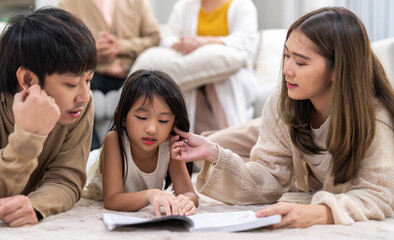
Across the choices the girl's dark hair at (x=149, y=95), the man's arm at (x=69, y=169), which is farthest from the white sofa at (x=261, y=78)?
the man's arm at (x=69, y=169)

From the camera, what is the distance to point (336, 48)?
1.38 m

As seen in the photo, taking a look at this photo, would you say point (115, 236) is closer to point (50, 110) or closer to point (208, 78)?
point (50, 110)

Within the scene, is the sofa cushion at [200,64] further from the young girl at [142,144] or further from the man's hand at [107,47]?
the young girl at [142,144]

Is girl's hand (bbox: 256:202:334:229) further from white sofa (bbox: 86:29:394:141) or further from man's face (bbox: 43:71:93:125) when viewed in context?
white sofa (bbox: 86:29:394:141)

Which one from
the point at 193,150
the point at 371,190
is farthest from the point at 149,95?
the point at 371,190

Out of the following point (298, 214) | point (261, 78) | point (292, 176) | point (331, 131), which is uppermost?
point (331, 131)

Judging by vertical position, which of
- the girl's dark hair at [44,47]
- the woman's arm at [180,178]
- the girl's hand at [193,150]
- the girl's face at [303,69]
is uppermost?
the girl's dark hair at [44,47]

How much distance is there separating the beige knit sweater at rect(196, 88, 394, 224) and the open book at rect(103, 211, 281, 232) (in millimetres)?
194

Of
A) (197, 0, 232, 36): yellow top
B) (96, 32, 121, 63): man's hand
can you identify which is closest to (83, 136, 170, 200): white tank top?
(96, 32, 121, 63): man's hand

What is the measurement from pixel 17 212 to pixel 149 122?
1.40 ft

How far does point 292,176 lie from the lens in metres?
1.68

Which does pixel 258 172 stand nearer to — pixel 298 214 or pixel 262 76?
pixel 298 214

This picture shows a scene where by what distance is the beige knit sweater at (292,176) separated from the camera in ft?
4.41

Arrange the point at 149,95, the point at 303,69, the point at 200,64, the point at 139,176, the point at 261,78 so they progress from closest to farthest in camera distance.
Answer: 1. the point at 303,69
2. the point at 149,95
3. the point at 139,176
4. the point at 200,64
5. the point at 261,78
